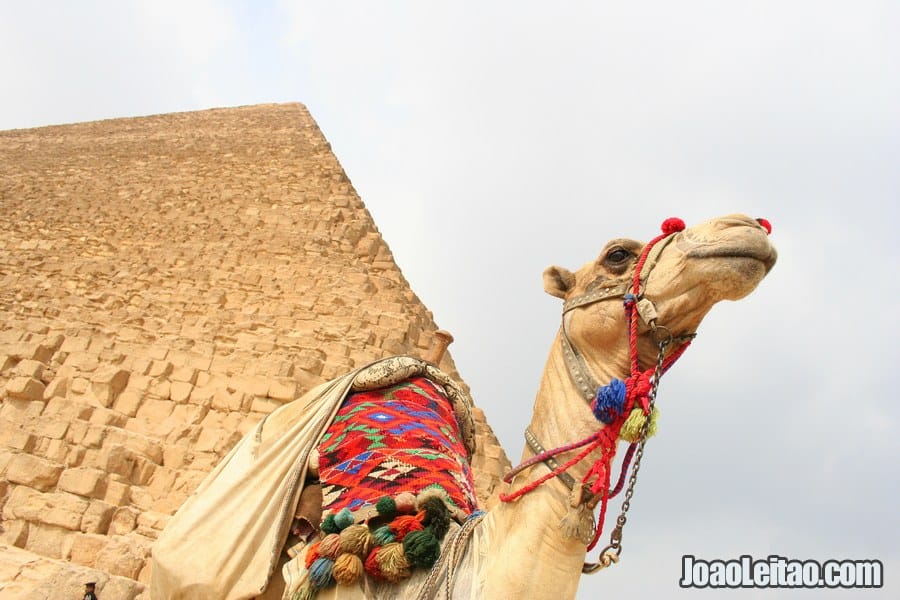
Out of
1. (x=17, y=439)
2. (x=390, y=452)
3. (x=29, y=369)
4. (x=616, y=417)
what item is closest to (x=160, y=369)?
(x=29, y=369)

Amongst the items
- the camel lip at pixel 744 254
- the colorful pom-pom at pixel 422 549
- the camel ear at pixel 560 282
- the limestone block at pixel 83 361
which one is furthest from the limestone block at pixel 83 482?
the camel lip at pixel 744 254

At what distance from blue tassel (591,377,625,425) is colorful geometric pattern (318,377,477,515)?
0.73 metres

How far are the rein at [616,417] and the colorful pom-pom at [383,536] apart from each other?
393 millimetres

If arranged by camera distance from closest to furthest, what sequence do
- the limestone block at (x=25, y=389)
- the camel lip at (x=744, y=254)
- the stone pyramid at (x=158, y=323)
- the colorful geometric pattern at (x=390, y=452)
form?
the camel lip at (x=744, y=254) → the colorful geometric pattern at (x=390, y=452) → the stone pyramid at (x=158, y=323) → the limestone block at (x=25, y=389)

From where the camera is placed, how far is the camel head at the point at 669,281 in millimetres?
1764

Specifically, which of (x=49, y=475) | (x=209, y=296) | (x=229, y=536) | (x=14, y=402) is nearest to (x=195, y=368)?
(x=14, y=402)

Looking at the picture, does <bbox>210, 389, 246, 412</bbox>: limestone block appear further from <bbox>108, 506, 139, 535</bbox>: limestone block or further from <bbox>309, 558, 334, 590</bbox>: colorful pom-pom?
<bbox>309, 558, 334, 590</bbox>: colorful pom-pom

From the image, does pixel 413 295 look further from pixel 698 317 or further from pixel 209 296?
pixel 698 317

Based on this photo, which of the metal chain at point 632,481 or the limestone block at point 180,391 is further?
the limestone block at point 180,391

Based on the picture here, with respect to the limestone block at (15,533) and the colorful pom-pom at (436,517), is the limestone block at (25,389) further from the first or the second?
the colorful pom-pom at (436,517)

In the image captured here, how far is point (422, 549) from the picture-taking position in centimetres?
209

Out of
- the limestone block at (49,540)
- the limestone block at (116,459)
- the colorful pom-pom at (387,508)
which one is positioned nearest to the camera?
the colorful pom-pom at (387,508)

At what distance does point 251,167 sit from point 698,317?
65.8 feet

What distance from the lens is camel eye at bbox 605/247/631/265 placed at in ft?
6.68
